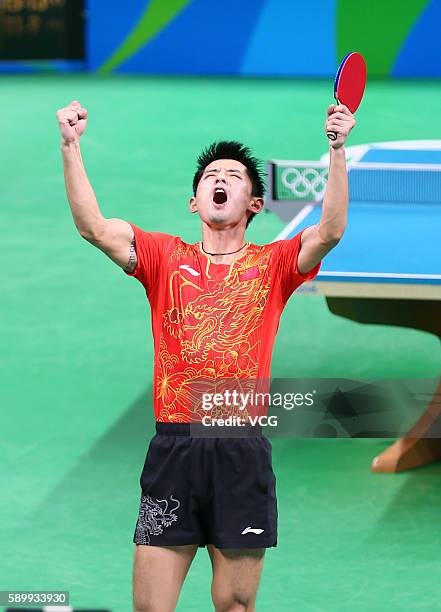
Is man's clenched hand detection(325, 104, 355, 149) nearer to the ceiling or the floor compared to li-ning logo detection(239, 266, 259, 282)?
nearer to the ceiling

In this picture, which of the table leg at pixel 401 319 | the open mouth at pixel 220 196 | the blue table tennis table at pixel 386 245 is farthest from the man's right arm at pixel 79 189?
the table leg at pixel 401 319

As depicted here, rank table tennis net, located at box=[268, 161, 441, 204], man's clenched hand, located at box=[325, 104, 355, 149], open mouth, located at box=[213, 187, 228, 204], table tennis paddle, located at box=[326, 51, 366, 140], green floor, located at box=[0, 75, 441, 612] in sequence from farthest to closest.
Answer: table tennis net, located at box=[268, 161, 441, 204] < green floor, located at box=[0, 75, 441, 612] < open mouth, located at box=[213, 187, 228, 204] < table tennis paddle, located at box=[326, 51, 366, 140] < man's clenched hand, located at box=[325, 104, 355, 149]

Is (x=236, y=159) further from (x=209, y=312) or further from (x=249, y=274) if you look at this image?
(x=209, y=312)

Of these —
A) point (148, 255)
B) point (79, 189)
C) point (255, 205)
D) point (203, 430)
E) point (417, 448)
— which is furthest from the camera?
point (417, 448)

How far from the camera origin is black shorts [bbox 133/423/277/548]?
404 centimetres

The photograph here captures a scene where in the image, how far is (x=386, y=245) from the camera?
6793 mm

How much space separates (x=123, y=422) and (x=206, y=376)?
3725mm

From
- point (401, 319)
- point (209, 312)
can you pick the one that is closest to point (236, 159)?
point (209, 312)

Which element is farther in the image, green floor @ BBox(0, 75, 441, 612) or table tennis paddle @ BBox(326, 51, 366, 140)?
green floor @ BBox(0, 75, 441, 612)

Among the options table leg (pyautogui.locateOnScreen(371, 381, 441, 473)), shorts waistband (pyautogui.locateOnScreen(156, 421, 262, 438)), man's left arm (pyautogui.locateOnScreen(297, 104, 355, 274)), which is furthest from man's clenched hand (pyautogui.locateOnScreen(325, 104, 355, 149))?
table leg (pyautogui.locateOnScreen(371, 381, 441, 473))

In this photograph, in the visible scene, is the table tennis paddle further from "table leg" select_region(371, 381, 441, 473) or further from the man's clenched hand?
"table leg" select_region(371, 381, 441, 473)

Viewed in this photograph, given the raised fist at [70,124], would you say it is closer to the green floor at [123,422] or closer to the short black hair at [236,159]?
the short black hair at [236,159]

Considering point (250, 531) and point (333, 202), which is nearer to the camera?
point (333, 202)

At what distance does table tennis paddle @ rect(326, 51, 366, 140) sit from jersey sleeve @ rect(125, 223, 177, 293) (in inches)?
25.2
